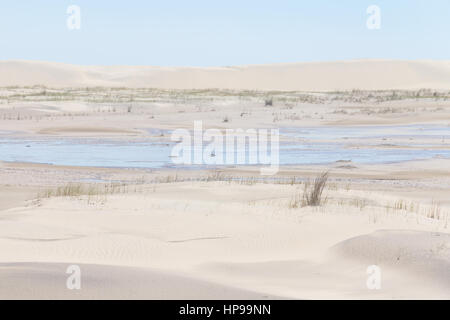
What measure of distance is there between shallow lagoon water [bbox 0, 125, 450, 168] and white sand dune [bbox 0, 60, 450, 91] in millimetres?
94337

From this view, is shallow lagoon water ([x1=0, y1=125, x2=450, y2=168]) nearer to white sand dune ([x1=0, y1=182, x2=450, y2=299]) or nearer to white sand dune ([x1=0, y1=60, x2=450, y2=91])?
white sand dune ([x1=0, y1=182, x2=450, y2=299])

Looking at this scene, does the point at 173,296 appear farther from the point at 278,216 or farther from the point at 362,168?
the point at 362,168

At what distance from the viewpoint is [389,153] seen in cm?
2181

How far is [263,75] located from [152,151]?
118 meters

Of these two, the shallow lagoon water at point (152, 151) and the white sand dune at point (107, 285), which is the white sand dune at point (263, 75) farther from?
the white sand dune at point (107, 285)

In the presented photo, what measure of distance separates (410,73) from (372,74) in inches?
246

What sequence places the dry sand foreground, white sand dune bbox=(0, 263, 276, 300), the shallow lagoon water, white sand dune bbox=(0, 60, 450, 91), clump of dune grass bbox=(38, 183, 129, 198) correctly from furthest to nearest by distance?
1. white sand dune bbox=(0, 60, 450, 91)
2. the shallow lagoon water
3. clump of dune grass bbox=(38, 183, 129, 198)
4. the dry sand foreground
5. white sand dune bbox=(0, 263, 276, 300)

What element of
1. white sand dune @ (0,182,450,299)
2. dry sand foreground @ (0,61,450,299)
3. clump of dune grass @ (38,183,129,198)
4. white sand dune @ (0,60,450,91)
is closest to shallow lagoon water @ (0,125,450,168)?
dry sand foreground @ (0,61,450,299)

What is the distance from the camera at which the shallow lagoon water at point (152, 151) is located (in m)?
19.3

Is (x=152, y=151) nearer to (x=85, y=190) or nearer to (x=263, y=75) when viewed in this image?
(x=85, y=190)

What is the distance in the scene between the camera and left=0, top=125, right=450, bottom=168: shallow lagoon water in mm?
19297

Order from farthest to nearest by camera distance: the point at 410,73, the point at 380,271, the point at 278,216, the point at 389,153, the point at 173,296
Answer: the point at 410,73
the point at 389,153
the point at 278,216
the point at 380,271
the point at 173,296

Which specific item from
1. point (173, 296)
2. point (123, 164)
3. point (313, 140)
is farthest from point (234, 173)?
point (173, 296)

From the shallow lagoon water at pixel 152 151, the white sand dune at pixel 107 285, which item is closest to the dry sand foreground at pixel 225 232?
the white sand dune at pixel 107 285
